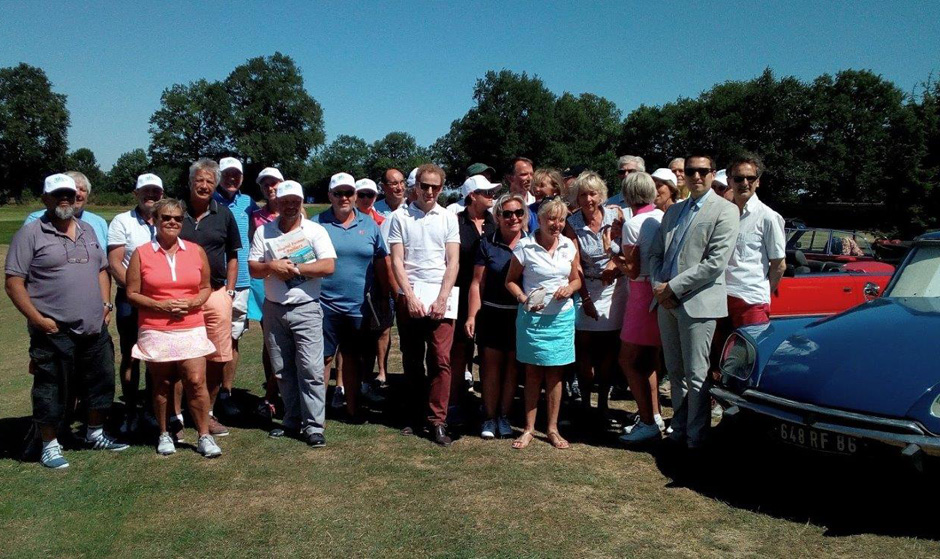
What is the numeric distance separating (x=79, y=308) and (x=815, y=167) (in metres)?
55.5

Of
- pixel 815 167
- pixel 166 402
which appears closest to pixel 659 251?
pixel 166 402

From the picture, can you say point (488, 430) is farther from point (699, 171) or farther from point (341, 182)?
point (699, 171)

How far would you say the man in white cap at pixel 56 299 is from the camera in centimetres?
493

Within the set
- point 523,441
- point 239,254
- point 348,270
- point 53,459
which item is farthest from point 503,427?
point 53,459

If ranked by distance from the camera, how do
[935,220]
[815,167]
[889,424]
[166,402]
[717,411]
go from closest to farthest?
[889,424], [166,402], [717,411], [935,220], [815,167]

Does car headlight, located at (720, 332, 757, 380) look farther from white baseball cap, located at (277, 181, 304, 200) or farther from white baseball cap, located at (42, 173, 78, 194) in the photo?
white baseball cap, located at (42, 173, 78, 194)

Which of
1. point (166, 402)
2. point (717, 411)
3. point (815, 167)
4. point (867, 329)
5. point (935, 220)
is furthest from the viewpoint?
point (815, 167)

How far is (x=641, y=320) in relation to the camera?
5516mm

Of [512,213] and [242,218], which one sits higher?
[512,213]

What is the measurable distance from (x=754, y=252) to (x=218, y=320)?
420 centimetres

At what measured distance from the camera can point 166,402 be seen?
535 cm

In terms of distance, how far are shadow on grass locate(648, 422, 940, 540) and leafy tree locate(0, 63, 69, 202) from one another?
82.4 meters

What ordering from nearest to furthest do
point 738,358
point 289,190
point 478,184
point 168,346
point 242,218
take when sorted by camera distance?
point 738,358
point 168,346
point 289,190
point 478,184
point 242,218

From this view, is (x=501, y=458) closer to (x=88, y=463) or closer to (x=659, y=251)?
(x=659, y=251)
